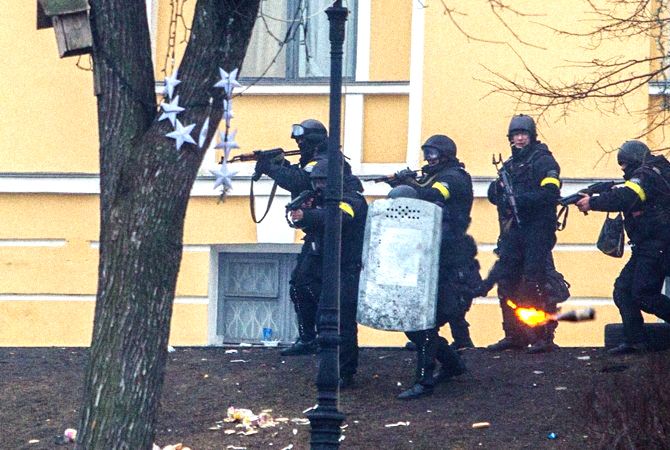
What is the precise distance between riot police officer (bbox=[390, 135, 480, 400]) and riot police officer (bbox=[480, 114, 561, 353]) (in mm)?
352

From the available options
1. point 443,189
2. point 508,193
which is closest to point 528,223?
point 508,193

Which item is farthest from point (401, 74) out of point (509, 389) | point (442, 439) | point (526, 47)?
point (442, 439)

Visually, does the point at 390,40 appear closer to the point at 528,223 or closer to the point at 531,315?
the point at 528,223

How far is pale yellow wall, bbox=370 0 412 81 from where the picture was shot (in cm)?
1778

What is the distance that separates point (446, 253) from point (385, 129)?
15.0 ft

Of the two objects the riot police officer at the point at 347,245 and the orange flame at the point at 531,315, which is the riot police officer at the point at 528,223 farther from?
the riot police officer at the point at 347,245

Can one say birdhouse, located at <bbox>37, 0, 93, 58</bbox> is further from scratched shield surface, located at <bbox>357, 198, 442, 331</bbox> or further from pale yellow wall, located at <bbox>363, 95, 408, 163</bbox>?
pale yellow wall, located at <bbox>363, 95, 408, 163</bbox>

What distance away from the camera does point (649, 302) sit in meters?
13.6

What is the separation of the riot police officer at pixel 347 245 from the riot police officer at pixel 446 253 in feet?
1.82

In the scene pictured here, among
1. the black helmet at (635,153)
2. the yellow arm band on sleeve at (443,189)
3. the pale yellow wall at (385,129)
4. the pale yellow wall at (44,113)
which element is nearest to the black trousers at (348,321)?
the yellow arm band on sleeve at (443,189)

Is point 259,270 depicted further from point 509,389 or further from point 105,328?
point 105,328

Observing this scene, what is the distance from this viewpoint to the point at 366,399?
513 inches

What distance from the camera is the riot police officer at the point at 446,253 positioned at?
12977 millimetres

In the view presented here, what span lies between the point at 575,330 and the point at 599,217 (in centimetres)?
120
